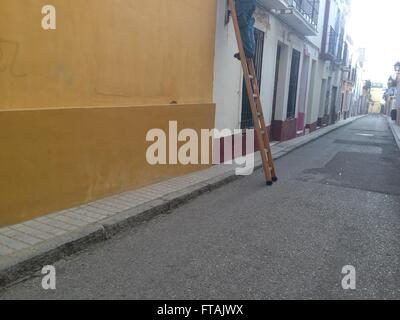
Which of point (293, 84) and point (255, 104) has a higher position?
point (293, 84)

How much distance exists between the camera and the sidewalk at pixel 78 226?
127 inches

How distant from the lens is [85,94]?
4473 mm

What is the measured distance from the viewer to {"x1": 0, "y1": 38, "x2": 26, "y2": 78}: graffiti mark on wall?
3.51m

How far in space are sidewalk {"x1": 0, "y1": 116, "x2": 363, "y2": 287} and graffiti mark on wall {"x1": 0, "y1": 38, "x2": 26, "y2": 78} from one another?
4.93 feet

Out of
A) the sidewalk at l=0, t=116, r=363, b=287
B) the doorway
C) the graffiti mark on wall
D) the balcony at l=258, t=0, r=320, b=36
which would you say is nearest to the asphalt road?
the sidewalk at l=0, t=116, r=363, b=287

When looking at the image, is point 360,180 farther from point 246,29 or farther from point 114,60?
point 114,60

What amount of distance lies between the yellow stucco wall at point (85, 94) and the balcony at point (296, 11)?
416 cm

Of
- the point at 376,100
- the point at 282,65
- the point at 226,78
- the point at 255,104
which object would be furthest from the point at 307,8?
the point at 376,100

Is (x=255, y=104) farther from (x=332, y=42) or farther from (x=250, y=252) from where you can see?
(x=332, y=42)

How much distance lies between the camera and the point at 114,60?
482cm

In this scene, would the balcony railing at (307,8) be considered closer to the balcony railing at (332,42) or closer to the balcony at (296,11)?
the balcony at (296,11)

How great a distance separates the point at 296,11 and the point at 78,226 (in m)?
9.17

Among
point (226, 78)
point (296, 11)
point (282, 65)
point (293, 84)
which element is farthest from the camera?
point (293, 84)
